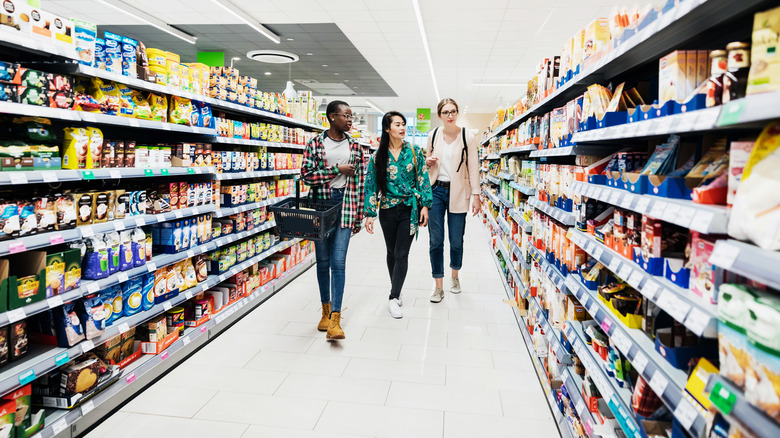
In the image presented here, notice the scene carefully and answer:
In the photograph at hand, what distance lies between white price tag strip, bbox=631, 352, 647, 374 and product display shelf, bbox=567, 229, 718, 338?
0.17 meters

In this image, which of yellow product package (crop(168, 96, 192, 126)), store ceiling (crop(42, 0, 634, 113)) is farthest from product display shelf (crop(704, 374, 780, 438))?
store ceiling (crop(42, 0, 634, 113))

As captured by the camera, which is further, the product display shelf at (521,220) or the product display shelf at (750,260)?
the product display shelf at (521,220)

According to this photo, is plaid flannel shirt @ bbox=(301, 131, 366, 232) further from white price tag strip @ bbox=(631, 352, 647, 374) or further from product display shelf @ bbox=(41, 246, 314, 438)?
white price tag strip @ bbox=(631, 352, 647, 374)

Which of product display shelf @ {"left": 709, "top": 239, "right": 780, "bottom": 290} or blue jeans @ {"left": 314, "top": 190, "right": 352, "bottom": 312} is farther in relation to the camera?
blue jeans @ {"left": 314, "top": 190, "right": 352, "bottom": 312}

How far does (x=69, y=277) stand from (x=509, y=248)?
12.8 feet

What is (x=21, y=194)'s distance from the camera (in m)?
2.14

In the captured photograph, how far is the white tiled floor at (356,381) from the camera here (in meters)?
2.33

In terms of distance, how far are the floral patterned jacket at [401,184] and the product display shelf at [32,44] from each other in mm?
2054

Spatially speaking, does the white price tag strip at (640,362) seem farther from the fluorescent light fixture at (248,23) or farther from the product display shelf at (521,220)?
the fluorescent light fixture at (248,23)

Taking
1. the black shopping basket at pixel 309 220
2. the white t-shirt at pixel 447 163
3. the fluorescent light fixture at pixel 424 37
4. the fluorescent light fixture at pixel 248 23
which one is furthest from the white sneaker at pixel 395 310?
the fluorescent light fixture at pixel 248 23

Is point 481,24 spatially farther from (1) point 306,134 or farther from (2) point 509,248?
(2) point 509,248

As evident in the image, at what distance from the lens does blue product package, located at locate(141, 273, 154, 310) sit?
2.77 metres

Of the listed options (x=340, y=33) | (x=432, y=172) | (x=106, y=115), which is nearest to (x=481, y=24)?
(x=340, y=33)

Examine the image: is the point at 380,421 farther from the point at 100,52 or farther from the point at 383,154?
the point at 100,52
